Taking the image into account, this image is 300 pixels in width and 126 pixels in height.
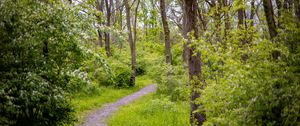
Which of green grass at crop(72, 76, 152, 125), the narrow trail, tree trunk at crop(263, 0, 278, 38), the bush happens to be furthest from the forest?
the bush

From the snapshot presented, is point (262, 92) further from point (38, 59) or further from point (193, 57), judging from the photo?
point (38, 59)

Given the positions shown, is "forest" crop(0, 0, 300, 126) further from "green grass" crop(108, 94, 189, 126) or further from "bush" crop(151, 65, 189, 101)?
"bush" crop(151, 65, 189, 101)

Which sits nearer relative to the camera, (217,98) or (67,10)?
(217,98)

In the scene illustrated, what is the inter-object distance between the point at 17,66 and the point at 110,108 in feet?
23.7

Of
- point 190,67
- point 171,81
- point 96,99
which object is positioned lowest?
point 96,99

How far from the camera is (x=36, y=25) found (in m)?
6.43

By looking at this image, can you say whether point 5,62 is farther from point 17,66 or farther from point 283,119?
point 283,119

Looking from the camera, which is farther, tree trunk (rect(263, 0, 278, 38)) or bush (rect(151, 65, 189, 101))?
bush (rect(151, 65, 189, 101))

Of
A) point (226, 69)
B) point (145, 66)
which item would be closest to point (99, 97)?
point (226, 69)

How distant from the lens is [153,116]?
1077 cm

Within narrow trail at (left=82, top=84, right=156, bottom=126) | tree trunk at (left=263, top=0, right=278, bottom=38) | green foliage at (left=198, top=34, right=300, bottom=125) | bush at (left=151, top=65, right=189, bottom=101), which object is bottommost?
narrow trail at (left=82, top=84, right=156, bottom=126)

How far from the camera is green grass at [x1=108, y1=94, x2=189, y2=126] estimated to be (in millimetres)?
9758

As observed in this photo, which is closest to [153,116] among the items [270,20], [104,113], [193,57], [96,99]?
[104,113]

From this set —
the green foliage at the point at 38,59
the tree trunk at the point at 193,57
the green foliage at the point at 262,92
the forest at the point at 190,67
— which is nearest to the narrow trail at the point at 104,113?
the forest at the point at 190,67
